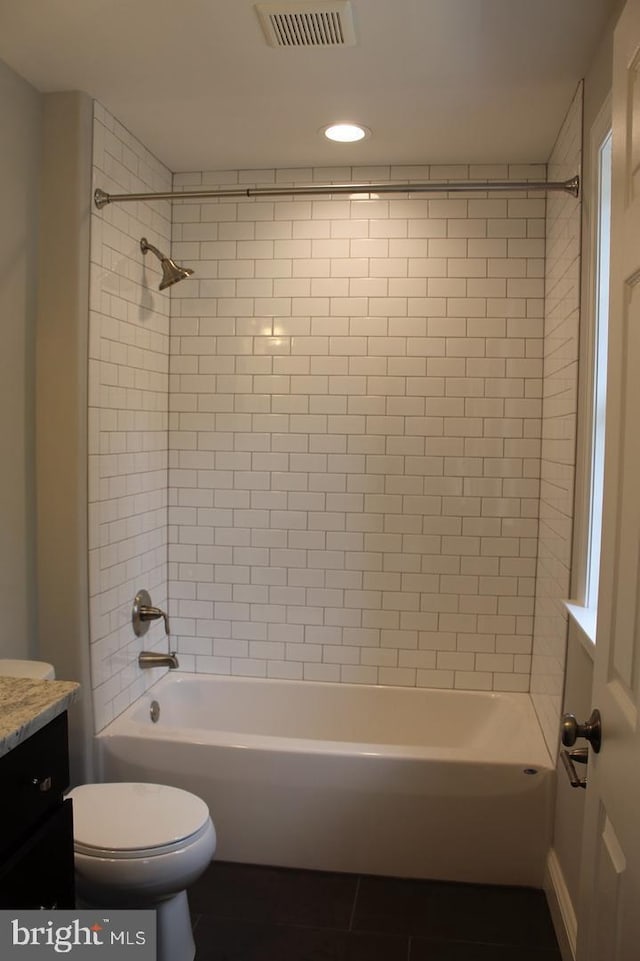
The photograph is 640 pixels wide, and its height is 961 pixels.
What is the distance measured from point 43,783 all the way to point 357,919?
4.63ft

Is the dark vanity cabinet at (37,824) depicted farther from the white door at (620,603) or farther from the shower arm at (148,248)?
the shower arm at (148,248)

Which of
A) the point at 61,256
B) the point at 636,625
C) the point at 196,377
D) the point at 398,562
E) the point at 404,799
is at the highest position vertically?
the point at 61,256

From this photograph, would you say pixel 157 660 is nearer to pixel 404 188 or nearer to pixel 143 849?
pixel 143 849

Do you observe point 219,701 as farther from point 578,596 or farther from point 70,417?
point 578,596

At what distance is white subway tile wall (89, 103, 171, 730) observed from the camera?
8.27 ft

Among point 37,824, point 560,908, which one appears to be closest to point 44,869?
point 37,824

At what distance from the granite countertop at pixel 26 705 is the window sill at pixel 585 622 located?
4.20ft

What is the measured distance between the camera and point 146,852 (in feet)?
6.21

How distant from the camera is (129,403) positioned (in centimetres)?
279

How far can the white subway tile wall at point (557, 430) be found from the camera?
7.65ft

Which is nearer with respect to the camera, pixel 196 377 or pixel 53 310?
pixel 53 310

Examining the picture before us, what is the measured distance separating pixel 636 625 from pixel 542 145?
226cm

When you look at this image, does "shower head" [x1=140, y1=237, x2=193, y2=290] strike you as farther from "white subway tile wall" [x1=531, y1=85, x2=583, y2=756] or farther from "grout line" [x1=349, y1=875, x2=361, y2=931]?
"grout line" [x1=349, y1=875, x2=361, y2=931]

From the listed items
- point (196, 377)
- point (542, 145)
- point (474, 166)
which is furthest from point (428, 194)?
point (196, 377)
